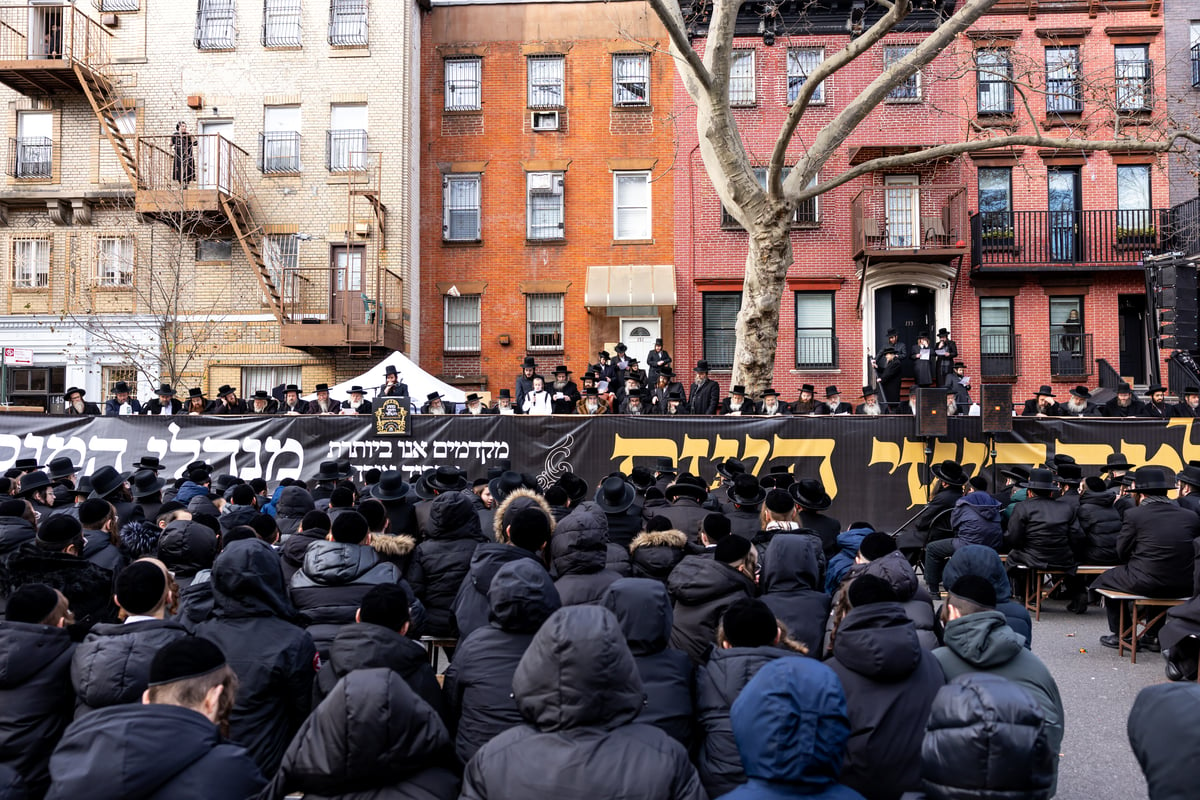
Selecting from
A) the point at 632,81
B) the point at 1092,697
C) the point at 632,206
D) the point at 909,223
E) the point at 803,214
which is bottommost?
the point at 1092,697

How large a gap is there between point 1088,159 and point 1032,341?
5452 mm

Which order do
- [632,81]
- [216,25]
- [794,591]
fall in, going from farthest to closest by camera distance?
[632,81] < [216,25] < [794,591]

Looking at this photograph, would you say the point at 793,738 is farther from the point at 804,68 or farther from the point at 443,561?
the point at 804,68

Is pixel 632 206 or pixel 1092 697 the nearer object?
pixel 1092 697

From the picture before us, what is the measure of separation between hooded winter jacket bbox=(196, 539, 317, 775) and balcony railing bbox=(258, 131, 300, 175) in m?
23.6

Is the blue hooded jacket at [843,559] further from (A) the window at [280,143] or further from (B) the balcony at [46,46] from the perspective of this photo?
(B) the balcony at [46,46]

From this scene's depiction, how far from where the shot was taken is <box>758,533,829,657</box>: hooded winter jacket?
5207 mm

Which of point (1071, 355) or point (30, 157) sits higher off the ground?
Answer: point (30, 157)

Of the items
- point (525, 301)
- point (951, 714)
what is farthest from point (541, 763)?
point (525, 301)

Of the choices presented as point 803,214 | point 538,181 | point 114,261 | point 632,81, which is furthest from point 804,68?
point 114,261

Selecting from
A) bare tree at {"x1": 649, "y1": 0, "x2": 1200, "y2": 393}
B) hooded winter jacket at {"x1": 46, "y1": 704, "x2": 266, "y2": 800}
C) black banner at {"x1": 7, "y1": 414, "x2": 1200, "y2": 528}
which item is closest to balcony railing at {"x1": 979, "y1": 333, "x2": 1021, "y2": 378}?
bare tree at {"x1": 649, "y1": 0, "x2": 1200, "y2": 393}

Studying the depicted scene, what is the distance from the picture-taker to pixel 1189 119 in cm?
2533

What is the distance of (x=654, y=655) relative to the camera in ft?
13.2

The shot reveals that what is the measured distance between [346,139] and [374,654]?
24.3 metres
